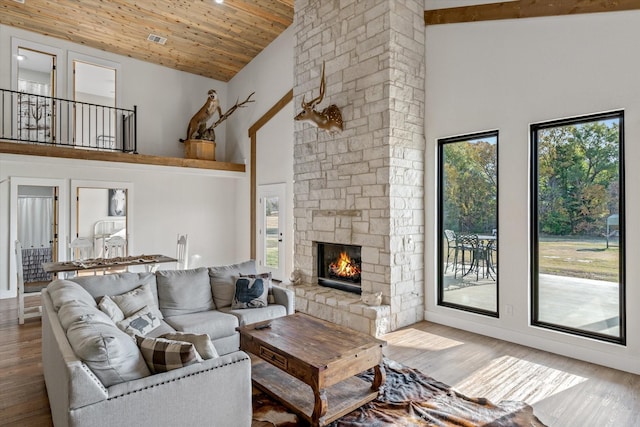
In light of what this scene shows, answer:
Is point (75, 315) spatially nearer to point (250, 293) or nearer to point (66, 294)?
point (66, 294)

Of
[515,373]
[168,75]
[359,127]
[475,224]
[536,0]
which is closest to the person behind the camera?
[515,373]

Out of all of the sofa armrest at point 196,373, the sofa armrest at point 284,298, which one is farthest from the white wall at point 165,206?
the sofa armrest at point 196,373

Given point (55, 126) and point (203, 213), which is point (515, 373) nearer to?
point (203, 213)

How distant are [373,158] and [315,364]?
306 centimetres

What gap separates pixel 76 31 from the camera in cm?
712

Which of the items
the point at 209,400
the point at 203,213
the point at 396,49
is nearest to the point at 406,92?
the point at 396,49

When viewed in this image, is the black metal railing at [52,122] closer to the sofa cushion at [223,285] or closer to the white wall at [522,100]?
the sofa cushion at [223,285]

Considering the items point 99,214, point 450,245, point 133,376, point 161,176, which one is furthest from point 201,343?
point 99,214

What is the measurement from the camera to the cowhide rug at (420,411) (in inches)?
106

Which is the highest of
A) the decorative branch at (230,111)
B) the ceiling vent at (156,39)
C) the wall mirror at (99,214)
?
the ceiling vent at (156,39)

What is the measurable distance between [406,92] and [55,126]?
669 cm

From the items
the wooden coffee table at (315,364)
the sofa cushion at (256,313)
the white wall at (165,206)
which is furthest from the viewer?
the white wall at (165,206)

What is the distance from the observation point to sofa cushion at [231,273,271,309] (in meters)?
4.05

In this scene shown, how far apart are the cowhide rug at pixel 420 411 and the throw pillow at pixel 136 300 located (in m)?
1.31
